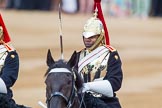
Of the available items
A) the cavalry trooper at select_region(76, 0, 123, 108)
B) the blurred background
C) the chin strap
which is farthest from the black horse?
the blurred background

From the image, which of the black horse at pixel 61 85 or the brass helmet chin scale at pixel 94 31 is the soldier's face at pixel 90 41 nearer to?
the brass helmet chin scale at pixel 94 31

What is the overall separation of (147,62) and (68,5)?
11008mm

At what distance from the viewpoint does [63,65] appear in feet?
32.7

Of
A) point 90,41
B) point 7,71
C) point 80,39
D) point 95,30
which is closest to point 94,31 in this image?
point 95,30

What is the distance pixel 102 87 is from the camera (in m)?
11.0

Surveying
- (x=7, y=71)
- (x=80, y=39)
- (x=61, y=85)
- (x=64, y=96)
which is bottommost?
(x=80, y=39)

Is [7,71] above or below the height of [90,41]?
below

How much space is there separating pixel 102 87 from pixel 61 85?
4.38 ft

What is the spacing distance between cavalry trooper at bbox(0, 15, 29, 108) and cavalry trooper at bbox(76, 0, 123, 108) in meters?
0.81

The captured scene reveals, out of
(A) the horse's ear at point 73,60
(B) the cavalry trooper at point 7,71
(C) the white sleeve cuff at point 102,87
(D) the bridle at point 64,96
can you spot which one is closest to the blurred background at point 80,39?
(B) the cavalry trooper at point 7,71

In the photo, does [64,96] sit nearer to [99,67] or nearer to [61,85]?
[61,85]

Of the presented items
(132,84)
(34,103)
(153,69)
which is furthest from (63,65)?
(153,69)

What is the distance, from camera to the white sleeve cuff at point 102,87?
422 inches

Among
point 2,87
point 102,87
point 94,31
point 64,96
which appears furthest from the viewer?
point 94,31
